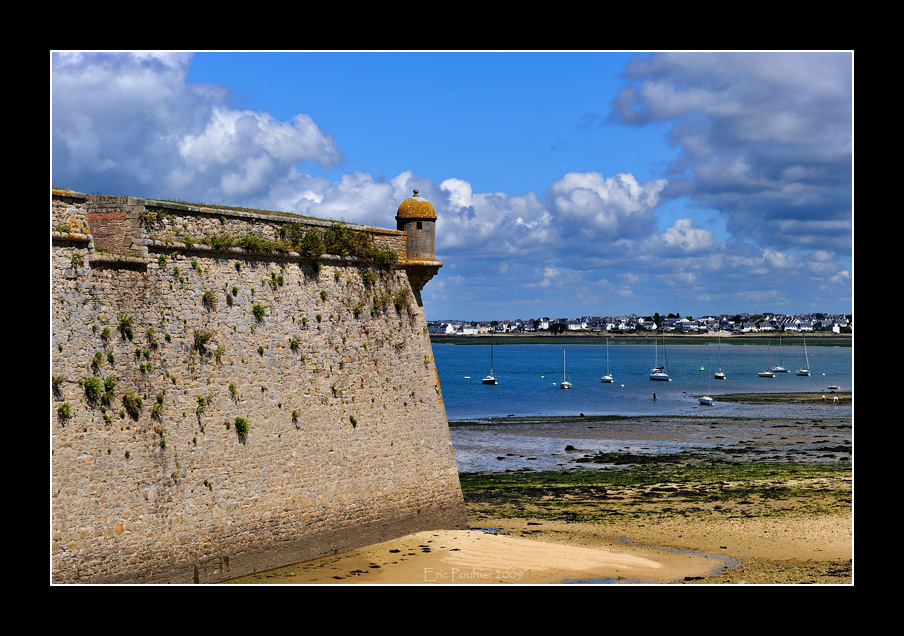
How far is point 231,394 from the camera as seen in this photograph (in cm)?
1573

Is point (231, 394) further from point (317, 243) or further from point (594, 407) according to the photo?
point (594, 407)

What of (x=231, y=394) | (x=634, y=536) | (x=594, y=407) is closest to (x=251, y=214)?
(x=231, y=394)

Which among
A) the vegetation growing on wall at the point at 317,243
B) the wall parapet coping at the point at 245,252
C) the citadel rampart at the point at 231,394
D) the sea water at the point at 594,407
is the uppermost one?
the vegetation growing on wall at the point at 317,243

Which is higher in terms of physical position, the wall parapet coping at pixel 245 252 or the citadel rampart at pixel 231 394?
the wall parapet coping at pixel 245 252

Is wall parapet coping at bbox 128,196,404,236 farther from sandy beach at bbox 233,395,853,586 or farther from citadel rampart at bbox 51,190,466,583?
sandy beach at bbox 233,395,853,586

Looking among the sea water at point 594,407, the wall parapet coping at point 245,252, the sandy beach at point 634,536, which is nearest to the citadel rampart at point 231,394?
the wall parapet coping at point 245,252

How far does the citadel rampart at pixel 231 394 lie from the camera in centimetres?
1332

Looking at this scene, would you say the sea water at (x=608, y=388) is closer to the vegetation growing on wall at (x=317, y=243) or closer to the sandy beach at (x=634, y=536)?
the sandy beach at (x=634, y=536)

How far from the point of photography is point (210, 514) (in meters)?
15.0

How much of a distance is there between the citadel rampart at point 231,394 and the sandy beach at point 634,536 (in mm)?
1136

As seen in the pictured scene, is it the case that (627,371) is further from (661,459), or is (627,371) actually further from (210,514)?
(210,514)

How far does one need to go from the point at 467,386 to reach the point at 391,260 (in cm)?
7634

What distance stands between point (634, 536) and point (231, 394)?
11549 mm

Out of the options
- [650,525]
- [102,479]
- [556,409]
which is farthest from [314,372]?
[556,409]
